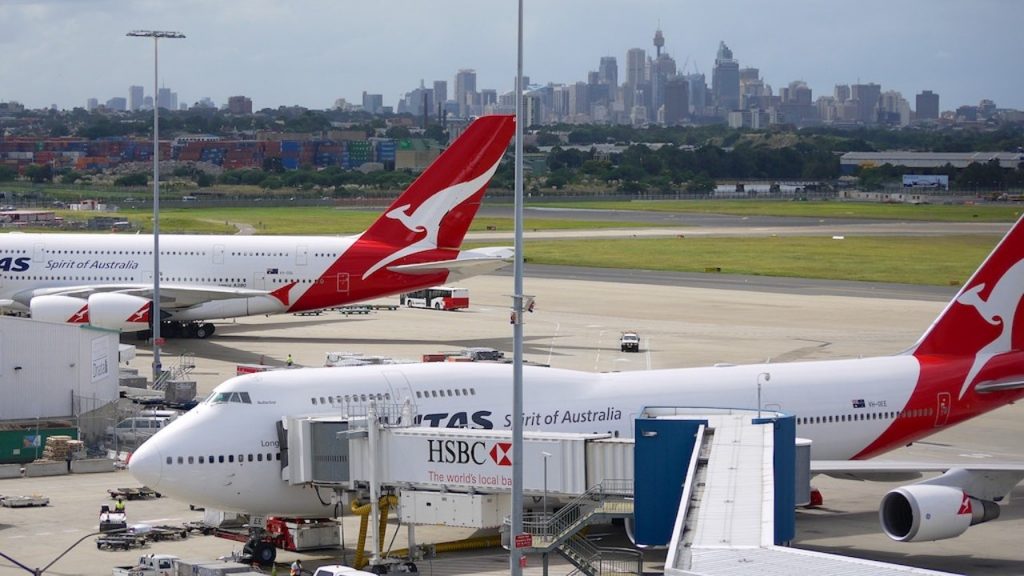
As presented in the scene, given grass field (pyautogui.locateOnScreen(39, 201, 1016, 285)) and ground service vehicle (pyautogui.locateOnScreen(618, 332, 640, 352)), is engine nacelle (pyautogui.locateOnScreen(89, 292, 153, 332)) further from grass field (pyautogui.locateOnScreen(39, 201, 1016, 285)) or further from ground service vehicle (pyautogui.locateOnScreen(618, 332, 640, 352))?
grass field (pyautogui.locateOnScreen(39, 201, 1016, 285))

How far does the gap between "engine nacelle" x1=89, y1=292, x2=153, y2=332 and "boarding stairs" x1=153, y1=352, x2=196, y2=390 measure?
2.64m

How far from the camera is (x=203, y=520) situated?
42.5 m

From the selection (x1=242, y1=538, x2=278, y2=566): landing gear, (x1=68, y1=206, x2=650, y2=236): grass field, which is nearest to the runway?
(x1=242, y1=538, x2=278, y2=566): landing gear

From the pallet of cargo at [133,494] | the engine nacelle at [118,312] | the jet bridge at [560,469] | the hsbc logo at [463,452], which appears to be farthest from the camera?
the engine nacelle at [118,312]

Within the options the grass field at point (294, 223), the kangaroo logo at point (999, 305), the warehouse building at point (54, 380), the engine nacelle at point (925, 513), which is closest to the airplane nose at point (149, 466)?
the engine nacelle at point (925, 513)

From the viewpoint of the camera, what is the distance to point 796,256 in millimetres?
136000

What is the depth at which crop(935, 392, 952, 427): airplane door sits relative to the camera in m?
46.4

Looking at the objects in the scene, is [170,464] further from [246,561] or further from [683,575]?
[683,575]

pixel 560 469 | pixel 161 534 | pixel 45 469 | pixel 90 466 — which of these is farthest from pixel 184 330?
pixel 560 469

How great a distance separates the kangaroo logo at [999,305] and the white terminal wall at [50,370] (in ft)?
96.2

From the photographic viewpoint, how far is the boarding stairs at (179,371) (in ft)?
212

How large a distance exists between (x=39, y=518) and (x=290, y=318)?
51.0 metres

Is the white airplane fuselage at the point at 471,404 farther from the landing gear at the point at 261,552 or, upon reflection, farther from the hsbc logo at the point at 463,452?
the hsbc logo at the point at 463,452

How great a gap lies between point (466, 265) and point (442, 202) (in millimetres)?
3671
